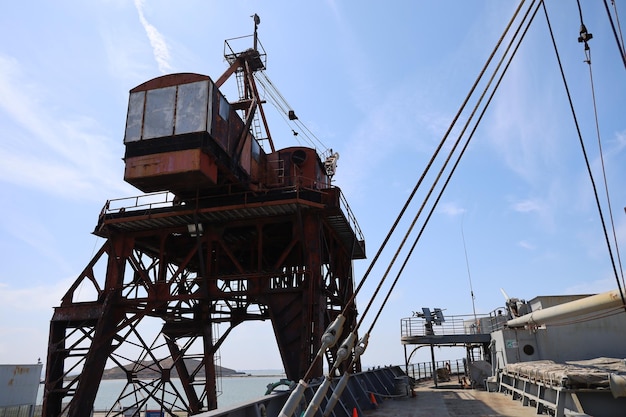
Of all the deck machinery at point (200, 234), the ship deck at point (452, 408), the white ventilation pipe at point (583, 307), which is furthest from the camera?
the deck machinery at point (200, 234)

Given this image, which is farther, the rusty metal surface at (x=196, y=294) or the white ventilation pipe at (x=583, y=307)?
the rusty metal surface at (x=196, y=294)

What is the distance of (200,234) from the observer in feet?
77.0

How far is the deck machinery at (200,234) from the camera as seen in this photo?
67.8 ft

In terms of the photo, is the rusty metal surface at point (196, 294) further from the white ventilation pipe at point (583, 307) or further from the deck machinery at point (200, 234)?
the white ventilation pipe at point (583, 307)

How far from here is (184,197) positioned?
75.5 feet

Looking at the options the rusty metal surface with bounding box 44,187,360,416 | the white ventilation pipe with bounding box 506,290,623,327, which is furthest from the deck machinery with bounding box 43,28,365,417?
the white ventilation pipe with bounding box 506,290,623,327

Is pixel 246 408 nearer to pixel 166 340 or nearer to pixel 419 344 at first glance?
pixel 166 340

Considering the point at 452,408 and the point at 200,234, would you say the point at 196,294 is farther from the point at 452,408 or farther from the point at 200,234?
the point at 452,408

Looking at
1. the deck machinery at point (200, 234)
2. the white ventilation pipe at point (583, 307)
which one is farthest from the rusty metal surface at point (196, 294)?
the white ventilation pipe at point (583, 307)

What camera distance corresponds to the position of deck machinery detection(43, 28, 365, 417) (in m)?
20.7

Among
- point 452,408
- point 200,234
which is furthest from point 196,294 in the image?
point 452,408

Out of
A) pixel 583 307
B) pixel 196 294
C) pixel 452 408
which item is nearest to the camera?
pixel 583 307

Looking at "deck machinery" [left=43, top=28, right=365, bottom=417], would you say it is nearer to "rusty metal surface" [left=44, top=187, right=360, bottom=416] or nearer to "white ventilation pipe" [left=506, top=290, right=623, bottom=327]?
"rusty metal surface" [left=44, top=187, right=360, bottom=416]

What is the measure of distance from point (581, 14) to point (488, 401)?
14.3m
